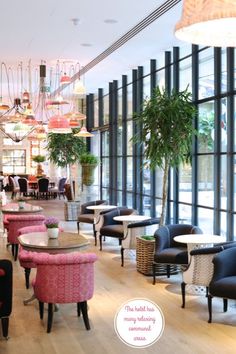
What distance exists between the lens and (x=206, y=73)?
8.16 metres

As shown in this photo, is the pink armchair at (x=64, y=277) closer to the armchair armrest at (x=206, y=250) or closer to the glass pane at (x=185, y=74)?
the armchair armrest at (x=206, y=250)

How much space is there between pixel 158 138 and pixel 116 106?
5.78 m

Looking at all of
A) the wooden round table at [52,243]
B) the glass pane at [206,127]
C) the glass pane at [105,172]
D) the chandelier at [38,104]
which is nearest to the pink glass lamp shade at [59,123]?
the chandelier at [38,104]

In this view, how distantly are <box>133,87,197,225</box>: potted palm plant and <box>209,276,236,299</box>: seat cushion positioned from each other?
2.69m

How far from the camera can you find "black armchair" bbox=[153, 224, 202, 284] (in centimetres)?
681

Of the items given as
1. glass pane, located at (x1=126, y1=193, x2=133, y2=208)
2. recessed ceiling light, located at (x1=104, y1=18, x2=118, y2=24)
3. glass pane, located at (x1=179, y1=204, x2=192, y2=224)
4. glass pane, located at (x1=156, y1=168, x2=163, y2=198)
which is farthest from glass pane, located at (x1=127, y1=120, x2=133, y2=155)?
recessed ceiling light, located at (x1=104, y1=18, x2=118, y2=24)

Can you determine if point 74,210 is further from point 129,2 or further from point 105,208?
point 129,2

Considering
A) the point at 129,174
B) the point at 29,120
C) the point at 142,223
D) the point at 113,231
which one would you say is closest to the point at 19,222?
the point at 113,231

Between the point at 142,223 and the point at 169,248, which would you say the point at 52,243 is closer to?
the point at 169,248

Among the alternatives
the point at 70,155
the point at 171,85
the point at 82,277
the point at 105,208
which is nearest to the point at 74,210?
the point at 70,155

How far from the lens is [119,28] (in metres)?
8.73

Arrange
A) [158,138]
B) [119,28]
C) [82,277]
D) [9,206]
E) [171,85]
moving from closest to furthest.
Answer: [82,277] < [158,138] < [119,28] < [171,85] < [9,206]

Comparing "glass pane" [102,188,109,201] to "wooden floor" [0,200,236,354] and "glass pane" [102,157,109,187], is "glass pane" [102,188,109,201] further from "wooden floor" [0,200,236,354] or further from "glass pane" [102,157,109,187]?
"wooden floor" [0,200,236,354]

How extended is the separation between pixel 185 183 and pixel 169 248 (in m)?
1.99
